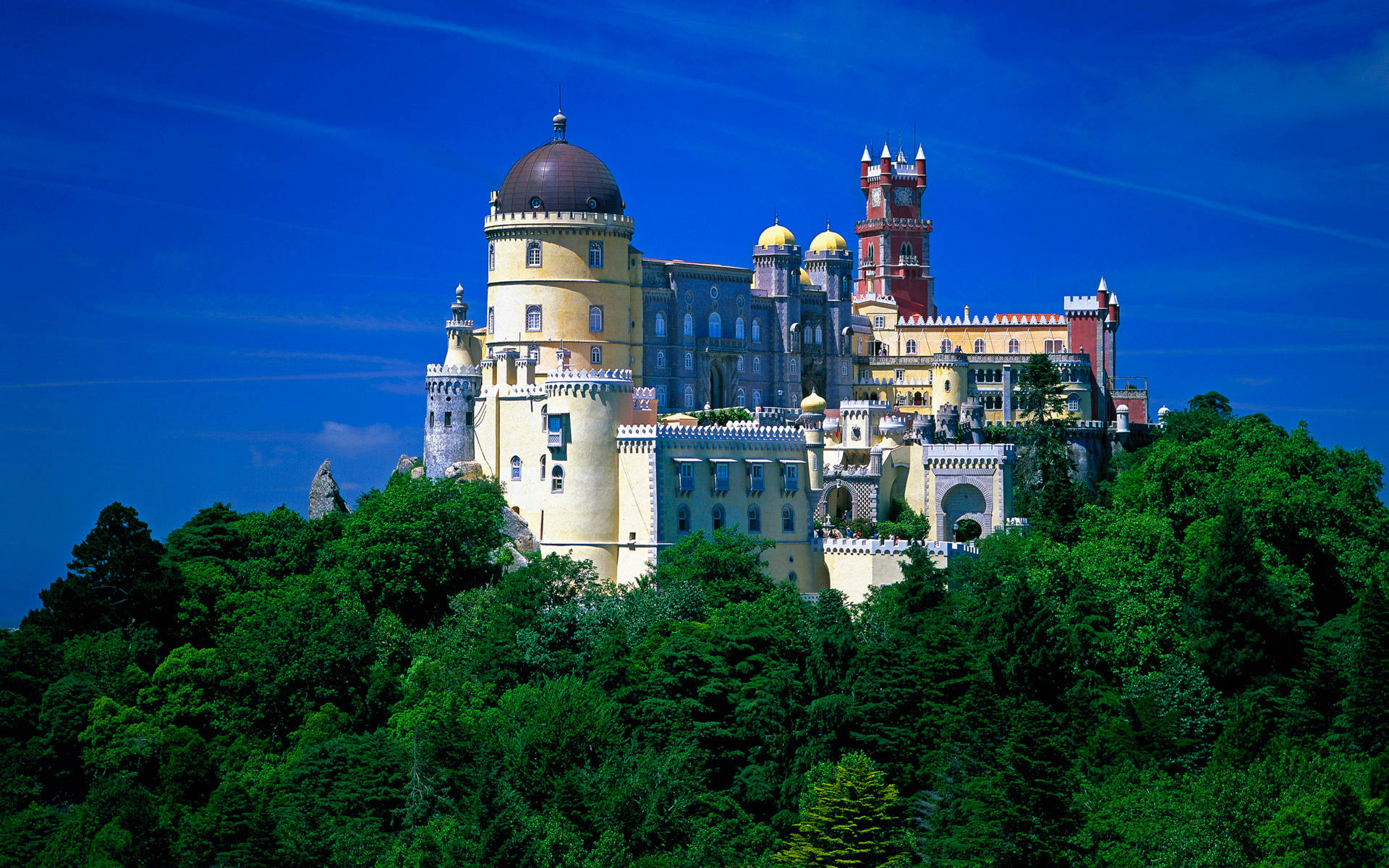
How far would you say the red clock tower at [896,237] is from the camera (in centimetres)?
11969

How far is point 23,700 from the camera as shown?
66.4 metres

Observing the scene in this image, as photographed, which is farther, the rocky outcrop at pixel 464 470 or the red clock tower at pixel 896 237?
the red clock tower at pixel 896 237

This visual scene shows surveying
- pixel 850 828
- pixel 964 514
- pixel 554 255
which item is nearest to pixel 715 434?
pixel 554 255

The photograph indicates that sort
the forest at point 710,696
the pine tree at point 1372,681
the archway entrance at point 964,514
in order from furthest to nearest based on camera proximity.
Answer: the archway entrance at point 964,514
the pine tree at point 1372,681
the forest at point 710,696

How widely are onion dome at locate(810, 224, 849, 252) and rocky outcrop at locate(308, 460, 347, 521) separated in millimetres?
33876

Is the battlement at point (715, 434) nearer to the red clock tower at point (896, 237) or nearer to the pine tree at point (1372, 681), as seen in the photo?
the pine tree at point (1372, 681)

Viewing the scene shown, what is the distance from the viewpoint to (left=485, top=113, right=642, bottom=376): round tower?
276ft

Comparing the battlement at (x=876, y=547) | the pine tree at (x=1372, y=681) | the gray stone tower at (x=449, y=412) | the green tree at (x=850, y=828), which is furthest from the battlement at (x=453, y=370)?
the pine tree at (x=1372, y=681)

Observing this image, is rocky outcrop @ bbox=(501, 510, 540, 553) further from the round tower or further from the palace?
the round tower

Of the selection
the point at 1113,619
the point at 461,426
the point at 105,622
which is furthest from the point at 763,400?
the point at 105,622

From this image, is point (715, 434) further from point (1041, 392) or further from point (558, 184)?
point (1041, 392)

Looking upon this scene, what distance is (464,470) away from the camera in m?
80.3

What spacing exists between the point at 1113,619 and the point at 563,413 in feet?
74.6

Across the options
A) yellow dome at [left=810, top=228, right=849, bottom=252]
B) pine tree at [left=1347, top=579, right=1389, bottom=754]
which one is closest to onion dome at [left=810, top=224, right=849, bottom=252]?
yellow dome at [left=810, top=228, right=849, bottom=252]
